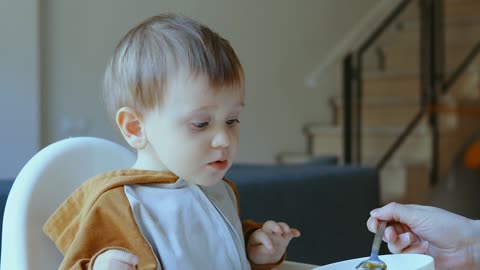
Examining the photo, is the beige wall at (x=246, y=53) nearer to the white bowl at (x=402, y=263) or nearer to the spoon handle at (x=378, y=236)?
the spoon handle at (x=378, y=236)

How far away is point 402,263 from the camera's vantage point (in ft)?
2.22

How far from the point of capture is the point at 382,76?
4277mm

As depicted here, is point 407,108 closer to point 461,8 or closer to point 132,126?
point 461,8

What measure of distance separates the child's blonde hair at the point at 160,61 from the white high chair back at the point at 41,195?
13cm

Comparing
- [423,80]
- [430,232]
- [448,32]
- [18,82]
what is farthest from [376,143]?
[430,232]

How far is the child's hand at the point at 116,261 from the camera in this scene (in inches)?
26.7

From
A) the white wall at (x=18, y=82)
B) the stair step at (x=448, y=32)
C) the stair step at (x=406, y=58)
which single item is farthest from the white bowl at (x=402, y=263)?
the stair step at (x=448, y=32)

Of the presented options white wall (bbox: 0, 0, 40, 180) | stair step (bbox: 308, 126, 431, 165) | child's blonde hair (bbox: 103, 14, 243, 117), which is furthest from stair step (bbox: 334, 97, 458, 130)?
child's blonde hair (bbox: 103, 14, 243, 117)

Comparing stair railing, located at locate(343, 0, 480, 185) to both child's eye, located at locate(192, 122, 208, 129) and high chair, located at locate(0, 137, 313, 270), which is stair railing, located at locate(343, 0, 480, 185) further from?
child's eye, located at locate(192, 122, 208, 129)

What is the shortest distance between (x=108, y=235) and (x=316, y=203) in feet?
3.71

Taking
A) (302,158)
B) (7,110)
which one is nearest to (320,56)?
(302,158)

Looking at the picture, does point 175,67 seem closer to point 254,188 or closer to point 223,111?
point 223,111

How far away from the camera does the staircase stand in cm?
375

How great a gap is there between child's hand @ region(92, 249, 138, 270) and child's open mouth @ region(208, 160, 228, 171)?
0.15m
